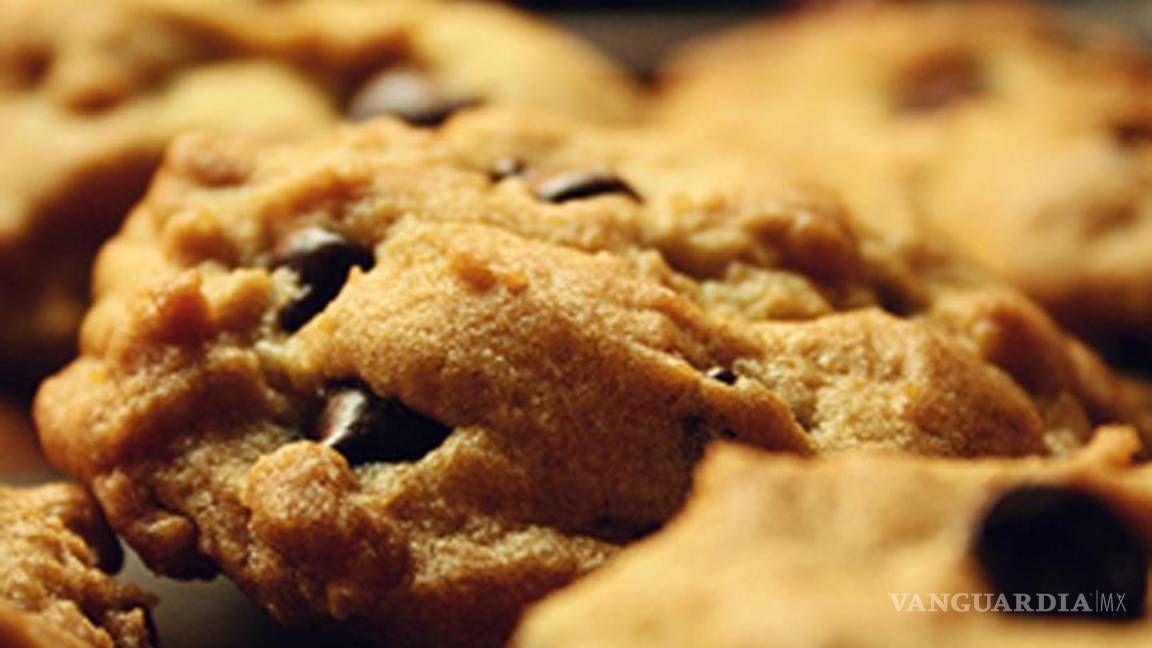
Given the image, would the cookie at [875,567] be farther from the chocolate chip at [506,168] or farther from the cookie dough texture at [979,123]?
the cookie dough texture at [979,123]

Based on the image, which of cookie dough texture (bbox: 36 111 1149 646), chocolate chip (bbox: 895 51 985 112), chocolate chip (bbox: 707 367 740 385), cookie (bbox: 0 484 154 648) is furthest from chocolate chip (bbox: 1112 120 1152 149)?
cookie (bbox: 0 484 154 648)

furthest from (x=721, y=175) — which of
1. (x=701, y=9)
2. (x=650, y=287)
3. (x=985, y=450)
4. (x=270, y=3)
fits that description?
(x=701, y=9)

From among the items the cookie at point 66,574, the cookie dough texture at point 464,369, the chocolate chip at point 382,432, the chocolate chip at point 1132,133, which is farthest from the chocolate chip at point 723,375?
the chocolate chip at point 1132,133

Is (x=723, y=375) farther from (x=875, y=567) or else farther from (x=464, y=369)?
(x=875, y=567)

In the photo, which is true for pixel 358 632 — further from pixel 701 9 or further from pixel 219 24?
pixel 701 9

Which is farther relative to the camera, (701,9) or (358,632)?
(701,9)

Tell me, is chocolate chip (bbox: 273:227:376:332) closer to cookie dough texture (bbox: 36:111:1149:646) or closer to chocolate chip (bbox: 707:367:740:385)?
cookie dough texture (bbox: 36:111:1149:646)
